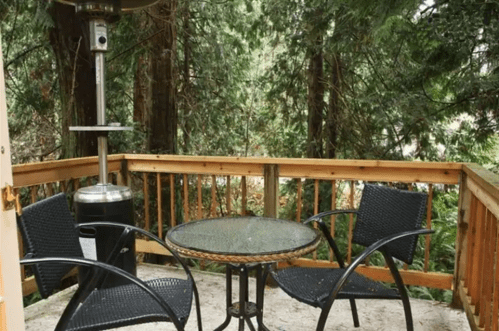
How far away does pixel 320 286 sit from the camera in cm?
208

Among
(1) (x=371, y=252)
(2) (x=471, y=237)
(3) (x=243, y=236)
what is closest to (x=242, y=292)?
(3) (x=243, y=236)

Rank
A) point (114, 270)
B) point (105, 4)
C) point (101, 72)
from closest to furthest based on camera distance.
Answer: point (114, 270), point (105, 4), point (101, 72)

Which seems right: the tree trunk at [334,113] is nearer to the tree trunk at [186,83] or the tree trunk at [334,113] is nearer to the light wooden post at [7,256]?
the tree trunk at [186,83]

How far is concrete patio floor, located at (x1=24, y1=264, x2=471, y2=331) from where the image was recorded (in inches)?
108

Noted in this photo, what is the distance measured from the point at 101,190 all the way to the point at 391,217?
6.19ft

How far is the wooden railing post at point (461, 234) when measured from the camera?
2879 millimetres

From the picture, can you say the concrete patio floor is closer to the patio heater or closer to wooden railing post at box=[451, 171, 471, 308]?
wooden railing post at box=[451, 171, 471, 308]

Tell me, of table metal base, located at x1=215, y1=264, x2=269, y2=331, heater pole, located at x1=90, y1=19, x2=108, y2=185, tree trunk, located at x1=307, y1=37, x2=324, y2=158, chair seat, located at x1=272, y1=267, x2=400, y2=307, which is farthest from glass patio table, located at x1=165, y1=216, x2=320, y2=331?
tree trunk, located at x1=307, y1=37, x2=324, y2=158

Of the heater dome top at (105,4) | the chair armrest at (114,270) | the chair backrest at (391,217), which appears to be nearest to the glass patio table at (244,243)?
the chair armrest at (114,270)

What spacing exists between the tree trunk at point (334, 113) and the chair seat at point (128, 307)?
3818 mm

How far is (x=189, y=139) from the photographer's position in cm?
560

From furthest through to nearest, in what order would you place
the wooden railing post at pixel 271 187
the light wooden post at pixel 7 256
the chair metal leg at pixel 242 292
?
the wooden railing post at pixel 271 187
the chair metal leg at pixel 242 292
the light wooden post at pixel 7 256

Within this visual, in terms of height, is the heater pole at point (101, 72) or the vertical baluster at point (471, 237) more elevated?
the heater pole at point (101, 72)

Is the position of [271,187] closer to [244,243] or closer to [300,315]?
[300,315]
